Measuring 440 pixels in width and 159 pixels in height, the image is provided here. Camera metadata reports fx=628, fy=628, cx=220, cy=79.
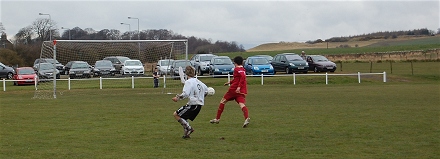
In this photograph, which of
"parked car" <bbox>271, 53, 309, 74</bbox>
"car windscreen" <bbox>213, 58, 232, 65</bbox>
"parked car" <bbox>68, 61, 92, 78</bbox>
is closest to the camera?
"parked car" <bbox>68, 61, 92, 78</bbox>

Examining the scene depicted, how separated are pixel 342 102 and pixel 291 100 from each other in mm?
2156

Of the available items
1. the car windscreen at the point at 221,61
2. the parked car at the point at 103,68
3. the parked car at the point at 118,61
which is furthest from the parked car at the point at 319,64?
the parked car at the point at 103,68

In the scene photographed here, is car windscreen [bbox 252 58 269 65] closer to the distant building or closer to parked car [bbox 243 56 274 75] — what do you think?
parked car [bbox 243 56 274 75]

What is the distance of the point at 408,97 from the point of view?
2378cm

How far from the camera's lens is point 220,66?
40.3 m

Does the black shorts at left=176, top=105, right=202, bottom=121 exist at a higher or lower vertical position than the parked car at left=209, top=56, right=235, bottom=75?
lower

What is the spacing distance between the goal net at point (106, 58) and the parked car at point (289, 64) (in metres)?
9.94

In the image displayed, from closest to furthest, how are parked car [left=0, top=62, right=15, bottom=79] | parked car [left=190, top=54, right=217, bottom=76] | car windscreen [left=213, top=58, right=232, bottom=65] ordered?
car windscreen [left=213, top=58, right=232, bottom=65]
parked car [left=190, top=54, right=217, bottom=76]
parked car [left=0, top=62, right=15, bottom=79]

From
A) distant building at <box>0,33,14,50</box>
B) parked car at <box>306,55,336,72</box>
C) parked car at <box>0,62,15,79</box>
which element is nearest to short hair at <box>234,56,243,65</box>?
parked car at <box>306,55,336,72</box>

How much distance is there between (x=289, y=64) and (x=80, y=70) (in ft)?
47.0

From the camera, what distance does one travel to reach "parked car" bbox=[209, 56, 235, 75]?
4003cm

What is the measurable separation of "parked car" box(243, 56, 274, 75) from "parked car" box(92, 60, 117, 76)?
953 cm

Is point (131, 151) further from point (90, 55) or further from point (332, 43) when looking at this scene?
point (332, 43)

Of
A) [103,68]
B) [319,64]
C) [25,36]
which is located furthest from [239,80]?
[25,36]
